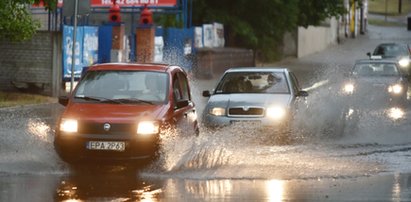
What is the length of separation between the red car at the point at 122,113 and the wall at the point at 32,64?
43.2ft

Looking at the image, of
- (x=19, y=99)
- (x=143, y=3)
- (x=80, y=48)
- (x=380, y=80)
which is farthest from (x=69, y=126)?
(x=143, y=3)

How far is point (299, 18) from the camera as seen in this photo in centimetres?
5072

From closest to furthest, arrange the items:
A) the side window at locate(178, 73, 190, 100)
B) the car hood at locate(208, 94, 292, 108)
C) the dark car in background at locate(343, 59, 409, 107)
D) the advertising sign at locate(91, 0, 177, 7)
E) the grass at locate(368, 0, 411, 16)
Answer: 1. the side window at locate(178, 73, 190, 100)
2. the car hood at locate(208, 94, 292, 108)
3. the dark car in background at locate(343, 59, 409, 107)
4. the advertising sign at locate(91, 0, 177, 7)
5. the grass at locate(368, 0, 411, 16)

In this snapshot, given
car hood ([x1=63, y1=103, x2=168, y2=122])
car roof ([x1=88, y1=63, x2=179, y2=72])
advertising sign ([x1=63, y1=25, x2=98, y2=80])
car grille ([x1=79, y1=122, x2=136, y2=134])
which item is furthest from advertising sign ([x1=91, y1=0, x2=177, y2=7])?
car grille ([x1=79, y1=122, x2=136, y2=134])

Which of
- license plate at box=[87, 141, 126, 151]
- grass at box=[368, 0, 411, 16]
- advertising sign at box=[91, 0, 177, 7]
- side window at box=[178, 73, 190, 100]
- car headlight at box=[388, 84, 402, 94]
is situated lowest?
car headlight at box=[388, 84, 402, 94]

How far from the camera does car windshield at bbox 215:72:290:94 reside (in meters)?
18.0

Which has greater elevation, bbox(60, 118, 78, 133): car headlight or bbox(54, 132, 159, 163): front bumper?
bbox(60, 118, 78, 133): car headlight

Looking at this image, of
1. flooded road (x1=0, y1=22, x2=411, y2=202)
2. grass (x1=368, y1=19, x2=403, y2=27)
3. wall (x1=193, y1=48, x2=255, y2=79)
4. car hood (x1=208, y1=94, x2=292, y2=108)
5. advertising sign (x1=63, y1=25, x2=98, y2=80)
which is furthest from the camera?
grass (x1=368, y1=19, x2=403, y2=27)

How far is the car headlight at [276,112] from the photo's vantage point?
16906 mm

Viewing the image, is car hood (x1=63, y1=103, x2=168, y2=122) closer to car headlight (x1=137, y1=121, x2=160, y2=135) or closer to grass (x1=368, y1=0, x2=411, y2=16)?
car headlight (x1=137, y1=121, x2=160, y2=135)

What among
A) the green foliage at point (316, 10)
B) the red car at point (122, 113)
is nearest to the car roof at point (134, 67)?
the red car at point (122, 113)

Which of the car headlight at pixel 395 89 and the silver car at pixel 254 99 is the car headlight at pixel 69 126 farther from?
the car headlight at pixel 395 89

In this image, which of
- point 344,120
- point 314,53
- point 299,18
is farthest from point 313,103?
point 314,53

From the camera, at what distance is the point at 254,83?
1831 centimetres
